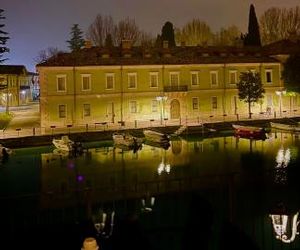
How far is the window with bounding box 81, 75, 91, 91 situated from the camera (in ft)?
130

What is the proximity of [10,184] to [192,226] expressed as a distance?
56.0 ft

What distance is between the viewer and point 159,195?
17719 millimetres

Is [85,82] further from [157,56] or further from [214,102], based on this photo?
[214,102]

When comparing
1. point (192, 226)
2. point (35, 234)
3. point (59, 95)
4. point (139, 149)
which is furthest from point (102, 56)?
point (192, 226)

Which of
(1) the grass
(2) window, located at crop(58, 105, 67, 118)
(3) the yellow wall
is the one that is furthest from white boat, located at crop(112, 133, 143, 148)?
(1) the grass

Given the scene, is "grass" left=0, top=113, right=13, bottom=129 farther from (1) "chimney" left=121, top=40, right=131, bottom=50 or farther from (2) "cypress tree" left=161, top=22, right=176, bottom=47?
(2) "cypress tree" left=161, top=22, right=176, bottom=47

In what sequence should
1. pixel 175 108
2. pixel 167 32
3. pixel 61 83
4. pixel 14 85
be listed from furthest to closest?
pixel 14 85
pixel 167 32
pixel 175 108
pixel 61 83

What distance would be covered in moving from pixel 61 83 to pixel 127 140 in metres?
9.94

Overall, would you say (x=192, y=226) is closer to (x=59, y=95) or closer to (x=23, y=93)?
(x=59, y=95)

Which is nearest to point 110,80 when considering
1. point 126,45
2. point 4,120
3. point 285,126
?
point 126,45

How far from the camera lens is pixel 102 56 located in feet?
137

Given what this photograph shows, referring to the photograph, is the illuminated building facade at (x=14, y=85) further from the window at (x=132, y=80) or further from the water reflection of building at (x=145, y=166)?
the water reflection of building at (x=145, y=166)

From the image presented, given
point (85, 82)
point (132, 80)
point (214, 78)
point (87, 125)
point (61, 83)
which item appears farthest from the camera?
point (214, 78)

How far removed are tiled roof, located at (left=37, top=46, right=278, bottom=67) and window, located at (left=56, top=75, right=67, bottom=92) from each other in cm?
117
